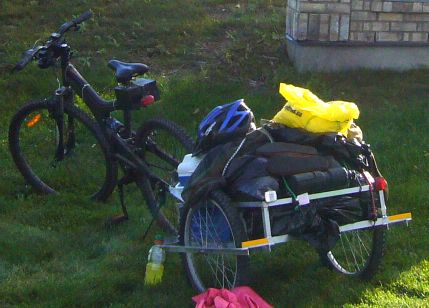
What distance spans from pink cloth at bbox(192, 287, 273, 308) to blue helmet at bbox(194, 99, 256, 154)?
0.84 metres

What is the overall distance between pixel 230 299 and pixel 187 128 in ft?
11.1

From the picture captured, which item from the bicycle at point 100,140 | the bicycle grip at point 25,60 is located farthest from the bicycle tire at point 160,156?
the bicycle grip at point 25,60

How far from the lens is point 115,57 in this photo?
8.89 meters

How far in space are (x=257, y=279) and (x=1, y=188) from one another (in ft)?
8.16

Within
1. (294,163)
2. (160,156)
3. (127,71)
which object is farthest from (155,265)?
(127,71)

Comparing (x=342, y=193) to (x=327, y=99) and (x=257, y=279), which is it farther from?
(x=327, y=99)

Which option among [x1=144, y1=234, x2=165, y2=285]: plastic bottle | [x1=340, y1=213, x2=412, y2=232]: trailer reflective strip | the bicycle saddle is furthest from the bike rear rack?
the bicycle saddle

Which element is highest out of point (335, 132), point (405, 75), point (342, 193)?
point (335, 132)

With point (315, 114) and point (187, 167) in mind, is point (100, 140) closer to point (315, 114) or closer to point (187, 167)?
point (187, 167)

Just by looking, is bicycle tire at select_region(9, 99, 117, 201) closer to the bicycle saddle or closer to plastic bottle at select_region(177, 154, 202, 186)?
the bicycle saddle

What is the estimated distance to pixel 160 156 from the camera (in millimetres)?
5711

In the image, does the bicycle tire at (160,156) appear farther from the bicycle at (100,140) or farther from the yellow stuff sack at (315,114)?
the yellow stuff sack at (315,114)

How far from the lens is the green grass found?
4934 mm

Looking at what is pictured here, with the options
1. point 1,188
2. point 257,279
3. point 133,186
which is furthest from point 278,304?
point 1,188
